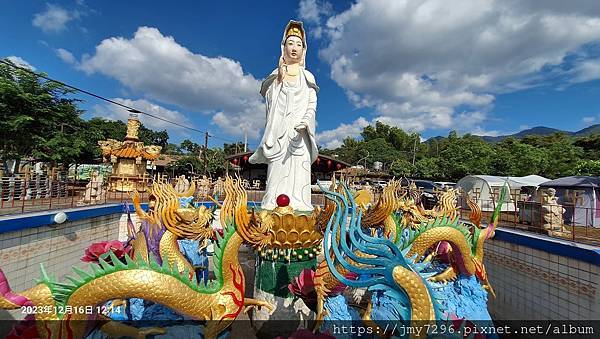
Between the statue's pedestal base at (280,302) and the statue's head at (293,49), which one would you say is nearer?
the statue's pedestal base at (280,302)

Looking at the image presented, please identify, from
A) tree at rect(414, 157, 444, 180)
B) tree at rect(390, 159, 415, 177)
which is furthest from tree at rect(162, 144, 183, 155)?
tree at rect(414, 157, 444, 180)

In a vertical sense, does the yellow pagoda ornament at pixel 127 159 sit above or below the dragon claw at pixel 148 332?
above

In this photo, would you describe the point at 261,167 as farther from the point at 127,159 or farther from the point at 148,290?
the point at 148,290

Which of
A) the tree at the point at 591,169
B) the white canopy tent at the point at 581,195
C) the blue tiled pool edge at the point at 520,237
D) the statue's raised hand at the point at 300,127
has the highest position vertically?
the tree at the point at 591,169

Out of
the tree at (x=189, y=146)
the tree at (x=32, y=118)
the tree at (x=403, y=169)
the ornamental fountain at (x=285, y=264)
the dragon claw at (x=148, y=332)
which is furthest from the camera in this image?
the tree at (x=189, y=146)

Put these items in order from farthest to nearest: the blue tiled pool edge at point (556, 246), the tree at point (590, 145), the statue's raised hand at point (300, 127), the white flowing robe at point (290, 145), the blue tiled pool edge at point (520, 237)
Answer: the tree at point (590, 145), the white flowing robe at point (290, 145), the statue's raised hand at point (300, 127), the blue tiled pool edge at point (520, 237), the blue tiled pool edge at point (556, 246)

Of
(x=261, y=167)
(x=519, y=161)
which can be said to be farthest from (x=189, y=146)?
(x=519, y=161)

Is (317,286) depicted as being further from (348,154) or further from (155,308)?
(348,154)

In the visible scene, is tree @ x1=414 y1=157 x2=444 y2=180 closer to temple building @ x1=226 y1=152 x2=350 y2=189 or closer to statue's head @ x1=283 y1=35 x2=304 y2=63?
temple building @ x1=226 y1=152 x2=350 y2=189

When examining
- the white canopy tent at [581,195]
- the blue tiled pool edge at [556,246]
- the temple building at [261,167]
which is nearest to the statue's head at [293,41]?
the blue tiled pool edge at [556,246]

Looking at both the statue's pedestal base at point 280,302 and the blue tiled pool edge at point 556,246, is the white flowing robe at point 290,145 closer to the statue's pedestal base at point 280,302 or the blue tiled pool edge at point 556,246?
the statue's pedestal base at point 280,302

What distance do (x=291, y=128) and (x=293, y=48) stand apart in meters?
1.75

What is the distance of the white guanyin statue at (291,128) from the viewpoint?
642 centimetres

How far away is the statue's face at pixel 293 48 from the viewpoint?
6754mm
